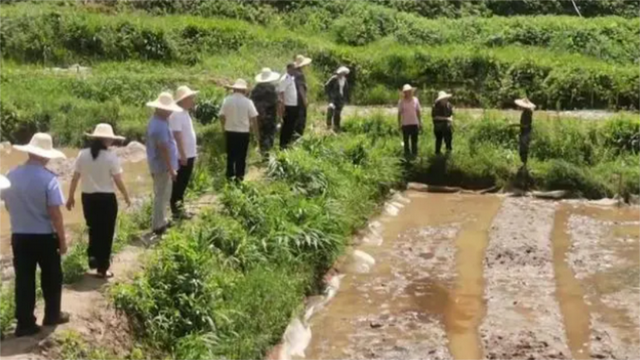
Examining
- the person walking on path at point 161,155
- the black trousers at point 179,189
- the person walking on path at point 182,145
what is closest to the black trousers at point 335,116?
the person walking on path at point 182,145

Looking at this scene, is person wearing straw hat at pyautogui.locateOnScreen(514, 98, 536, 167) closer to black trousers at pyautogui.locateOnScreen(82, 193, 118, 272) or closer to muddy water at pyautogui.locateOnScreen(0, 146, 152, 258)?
muddy water at pyautogui.locateOnScreen(0, 146, 152, 258)

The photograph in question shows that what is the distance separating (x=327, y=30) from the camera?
116 feet

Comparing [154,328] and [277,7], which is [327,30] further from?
[154,328]

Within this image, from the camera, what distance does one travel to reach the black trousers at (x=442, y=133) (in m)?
21.7

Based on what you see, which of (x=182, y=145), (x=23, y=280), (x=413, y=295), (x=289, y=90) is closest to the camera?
(x=23, y=280)

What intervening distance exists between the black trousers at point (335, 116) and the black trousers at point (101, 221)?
1204 cm

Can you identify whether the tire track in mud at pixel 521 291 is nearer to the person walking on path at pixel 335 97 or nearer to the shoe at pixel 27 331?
the person walking on path at pixel 335 97

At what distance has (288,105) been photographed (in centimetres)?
1806

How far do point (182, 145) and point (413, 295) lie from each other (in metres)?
3.99

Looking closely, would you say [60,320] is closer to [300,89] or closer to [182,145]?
[182,145]

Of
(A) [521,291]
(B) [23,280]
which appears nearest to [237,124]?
(A) [521,291]

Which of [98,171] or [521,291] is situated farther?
[521,291]

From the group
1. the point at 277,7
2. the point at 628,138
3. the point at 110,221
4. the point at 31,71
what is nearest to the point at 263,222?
the point at 110,221

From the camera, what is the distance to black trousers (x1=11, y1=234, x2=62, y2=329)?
9094 millimetres
